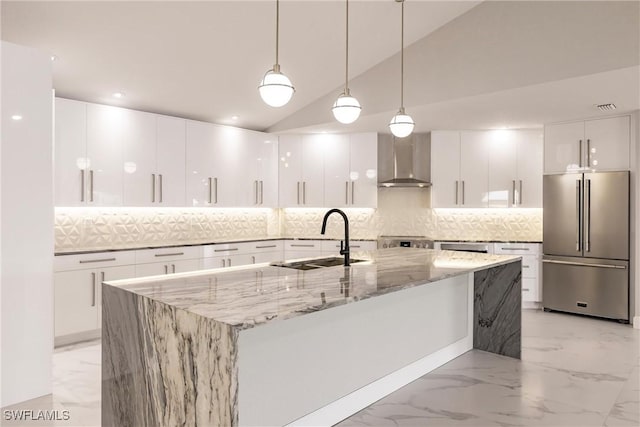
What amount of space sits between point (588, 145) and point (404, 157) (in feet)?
7.48

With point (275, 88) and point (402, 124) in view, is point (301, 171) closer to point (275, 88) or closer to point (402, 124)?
point (402, 124)

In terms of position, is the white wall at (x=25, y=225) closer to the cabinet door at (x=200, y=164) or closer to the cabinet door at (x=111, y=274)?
the cabinet door at (x=111, y=274)

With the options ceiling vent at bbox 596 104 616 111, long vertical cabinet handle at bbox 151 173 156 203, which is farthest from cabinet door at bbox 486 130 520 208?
long vertical cabinet handle at bbox 151 173 156 203

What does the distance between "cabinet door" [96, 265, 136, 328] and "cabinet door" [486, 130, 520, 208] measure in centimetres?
460

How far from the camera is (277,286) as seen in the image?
2230mm

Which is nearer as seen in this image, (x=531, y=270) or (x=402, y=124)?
(x=402, y=124)

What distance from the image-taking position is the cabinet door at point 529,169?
602cm

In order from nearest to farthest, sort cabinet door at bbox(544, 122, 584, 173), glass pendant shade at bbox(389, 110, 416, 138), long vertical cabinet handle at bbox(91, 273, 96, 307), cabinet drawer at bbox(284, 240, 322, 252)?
glass pendant shade at bbox(389, 110, 416, 138), long vertical cabinet handle at bbox(91, 273, 96, 307), cabinet door at bbox(544, 122, 584, 173), cabinet drawer at bbox(284, 240, 322, 252)

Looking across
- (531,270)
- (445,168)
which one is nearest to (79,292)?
(445,168)

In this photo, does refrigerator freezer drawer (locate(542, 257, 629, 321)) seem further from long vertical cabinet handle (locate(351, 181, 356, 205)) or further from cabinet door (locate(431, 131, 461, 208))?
long vertical cabinet handle (locate(351, 181, 356, 205))

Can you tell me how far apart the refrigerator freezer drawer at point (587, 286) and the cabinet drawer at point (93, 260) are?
193 inches

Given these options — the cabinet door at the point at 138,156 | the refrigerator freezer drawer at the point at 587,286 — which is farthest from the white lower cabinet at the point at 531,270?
the cabinet door at the point at 138,156

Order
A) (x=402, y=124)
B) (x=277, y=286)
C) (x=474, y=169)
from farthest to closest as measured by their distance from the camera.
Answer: (x=474, y=169), (x=402, y=124), (x=277, y=286)

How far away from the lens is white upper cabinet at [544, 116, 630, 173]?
5.09m
